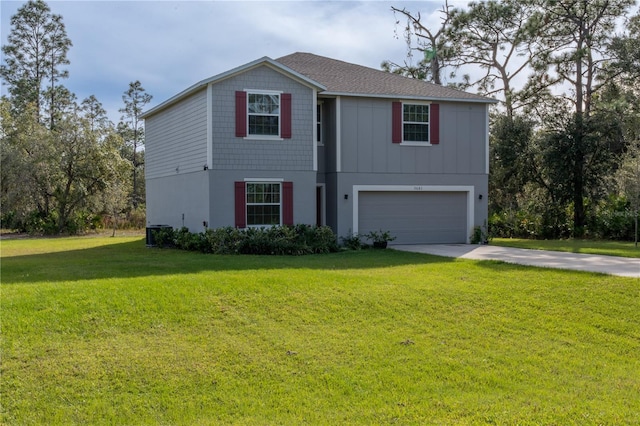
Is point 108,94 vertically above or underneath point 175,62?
above

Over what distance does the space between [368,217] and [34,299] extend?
1173 centimetres

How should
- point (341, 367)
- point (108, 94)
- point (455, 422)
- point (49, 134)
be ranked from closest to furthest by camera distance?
point (455, 422)
point (341, 367)
point (49, 134)
point (108, 94)

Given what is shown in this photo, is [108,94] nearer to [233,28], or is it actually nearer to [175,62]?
[175,62]

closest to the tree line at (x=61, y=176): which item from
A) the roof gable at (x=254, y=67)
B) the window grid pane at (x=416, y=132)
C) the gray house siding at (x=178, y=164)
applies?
the gray house siding at (x=178, y=164)

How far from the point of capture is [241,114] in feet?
54.8

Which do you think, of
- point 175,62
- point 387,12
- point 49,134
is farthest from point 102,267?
point 387,12

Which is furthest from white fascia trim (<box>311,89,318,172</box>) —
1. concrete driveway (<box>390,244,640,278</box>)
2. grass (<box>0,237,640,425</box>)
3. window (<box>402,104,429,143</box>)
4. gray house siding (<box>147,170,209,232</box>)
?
grass (<box>0,237,640,425</box>)

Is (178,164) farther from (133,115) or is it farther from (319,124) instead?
(133,115)

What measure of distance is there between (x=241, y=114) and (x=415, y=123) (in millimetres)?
5916

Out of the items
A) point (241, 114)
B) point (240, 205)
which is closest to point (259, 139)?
point (241, 114)

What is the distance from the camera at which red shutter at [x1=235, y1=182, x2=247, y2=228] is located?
1666cm

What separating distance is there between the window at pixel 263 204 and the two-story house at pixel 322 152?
0.10 ft

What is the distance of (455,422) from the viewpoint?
18.1ft

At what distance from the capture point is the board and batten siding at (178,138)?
56.0 feet
